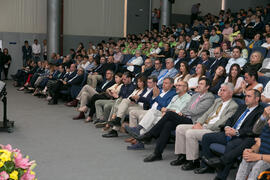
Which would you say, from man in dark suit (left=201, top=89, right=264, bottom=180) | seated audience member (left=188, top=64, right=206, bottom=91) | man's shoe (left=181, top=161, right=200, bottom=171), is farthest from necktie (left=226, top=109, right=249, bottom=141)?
seated audience member (left=188, top=64, right=206, bottom=91)

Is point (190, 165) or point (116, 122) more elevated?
point (116, 122)

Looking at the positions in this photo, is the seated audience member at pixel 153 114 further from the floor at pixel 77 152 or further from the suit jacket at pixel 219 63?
the suit jacket at pixel 219 63

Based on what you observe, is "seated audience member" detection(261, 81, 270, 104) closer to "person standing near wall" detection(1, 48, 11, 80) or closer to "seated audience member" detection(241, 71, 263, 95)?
"seated audience member" detection(241, 71, 263, 95)

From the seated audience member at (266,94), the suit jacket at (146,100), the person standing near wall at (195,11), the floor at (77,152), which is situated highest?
the person standing near wall at (195,11)

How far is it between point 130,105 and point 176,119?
1389mm

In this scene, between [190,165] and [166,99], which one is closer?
[190,165]

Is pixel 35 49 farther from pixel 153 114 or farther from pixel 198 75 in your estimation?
pixel 153 114

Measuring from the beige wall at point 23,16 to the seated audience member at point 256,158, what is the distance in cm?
1272

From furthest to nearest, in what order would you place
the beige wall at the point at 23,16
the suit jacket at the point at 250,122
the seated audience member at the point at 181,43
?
the beige wall at the point at 23,16
the seated audience member at the point at 181,43
the suit jacket at the point at 250,122

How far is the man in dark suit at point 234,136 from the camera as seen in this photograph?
3.48m

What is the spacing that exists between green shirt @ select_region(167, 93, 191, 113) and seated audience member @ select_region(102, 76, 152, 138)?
1.69 feet

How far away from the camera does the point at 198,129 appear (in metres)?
4.17

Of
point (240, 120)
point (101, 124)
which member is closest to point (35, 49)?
point (101, 124)

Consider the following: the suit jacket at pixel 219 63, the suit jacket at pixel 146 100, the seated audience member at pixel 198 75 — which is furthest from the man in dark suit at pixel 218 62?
the suit jacket at pixel 146 100
